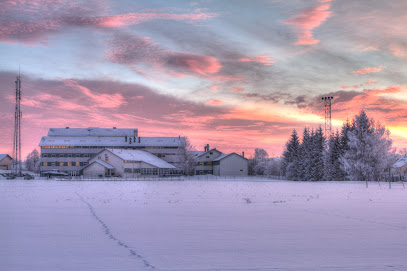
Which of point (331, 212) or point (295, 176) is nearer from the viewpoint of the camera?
point (331, 212)

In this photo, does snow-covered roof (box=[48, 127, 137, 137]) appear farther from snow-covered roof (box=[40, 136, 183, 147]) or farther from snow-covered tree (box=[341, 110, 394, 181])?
snow-covered tree (box=[341, 110, 394, 181])

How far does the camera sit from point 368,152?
68.0 meters

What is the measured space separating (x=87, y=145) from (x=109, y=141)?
6.00 m

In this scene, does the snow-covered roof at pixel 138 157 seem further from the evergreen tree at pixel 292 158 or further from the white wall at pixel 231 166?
the evergreen tree at pixel 292 158

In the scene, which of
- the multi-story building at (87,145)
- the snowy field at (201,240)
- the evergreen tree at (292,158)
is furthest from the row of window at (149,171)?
the snowy field at (201,240)

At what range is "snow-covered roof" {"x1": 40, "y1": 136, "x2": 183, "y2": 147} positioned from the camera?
343 feet

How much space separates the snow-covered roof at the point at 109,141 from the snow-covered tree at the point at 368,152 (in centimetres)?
5244

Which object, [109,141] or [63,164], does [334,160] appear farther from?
[63,164]

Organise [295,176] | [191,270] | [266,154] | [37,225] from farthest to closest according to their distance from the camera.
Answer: [266,154], [295,176], [37,225], [191,270]

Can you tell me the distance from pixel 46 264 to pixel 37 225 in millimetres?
6394

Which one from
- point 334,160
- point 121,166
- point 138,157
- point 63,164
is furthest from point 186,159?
point 334,160

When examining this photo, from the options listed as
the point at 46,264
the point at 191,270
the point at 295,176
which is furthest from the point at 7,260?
the point at 295,176

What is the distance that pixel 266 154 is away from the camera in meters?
183

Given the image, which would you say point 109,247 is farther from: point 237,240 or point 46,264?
point 237,240
